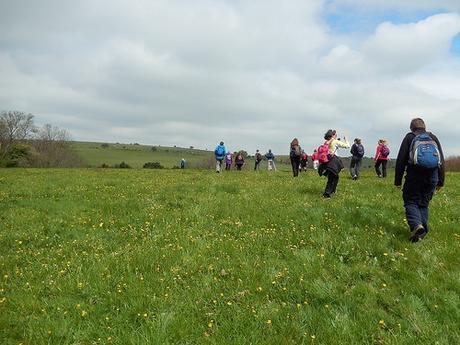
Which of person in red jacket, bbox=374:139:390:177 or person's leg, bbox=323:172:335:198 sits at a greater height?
person in red jacket, bbox=374:139:390:177

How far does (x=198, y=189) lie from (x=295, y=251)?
9.81 metres

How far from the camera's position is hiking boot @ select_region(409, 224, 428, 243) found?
927 cm

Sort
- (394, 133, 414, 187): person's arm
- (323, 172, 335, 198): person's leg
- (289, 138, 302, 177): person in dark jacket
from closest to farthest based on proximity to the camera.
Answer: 1. (394, 133, 414, 187): person's arm
2. (323, 172, 335, 198): person's leg
3. (289, 138, 302, 177): person in dark jacket

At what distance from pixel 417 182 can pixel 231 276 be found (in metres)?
4.76

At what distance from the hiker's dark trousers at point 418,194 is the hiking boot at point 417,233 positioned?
86 mm

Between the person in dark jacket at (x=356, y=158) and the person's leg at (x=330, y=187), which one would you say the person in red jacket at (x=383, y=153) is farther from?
the person's leg at (x=330, y=187)

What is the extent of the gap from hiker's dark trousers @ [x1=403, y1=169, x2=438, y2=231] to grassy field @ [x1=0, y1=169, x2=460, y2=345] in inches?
20.2

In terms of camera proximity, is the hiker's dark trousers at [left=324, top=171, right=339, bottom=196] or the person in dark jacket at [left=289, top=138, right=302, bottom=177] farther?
the person in dark jacket at [left=289, top=138, right=302, bottom=177]


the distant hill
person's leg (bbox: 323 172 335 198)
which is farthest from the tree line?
person's leg (bbox: 323 172 335 198)

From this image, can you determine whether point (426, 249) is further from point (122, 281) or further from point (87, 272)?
point (87, 272)

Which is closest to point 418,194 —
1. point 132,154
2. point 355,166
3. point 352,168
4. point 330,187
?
point 330,187

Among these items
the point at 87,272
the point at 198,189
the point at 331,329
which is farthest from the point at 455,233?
the point at 198,189

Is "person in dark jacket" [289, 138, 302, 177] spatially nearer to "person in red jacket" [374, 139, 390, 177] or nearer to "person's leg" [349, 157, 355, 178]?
"person's leg" [349, 157, 355, 178]

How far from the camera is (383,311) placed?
6.58m
